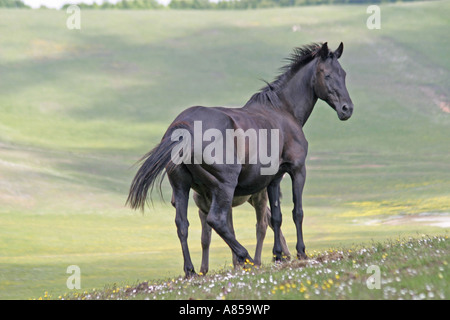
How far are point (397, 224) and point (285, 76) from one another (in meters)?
20.5

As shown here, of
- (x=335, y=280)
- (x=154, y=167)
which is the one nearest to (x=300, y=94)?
(x=154, y=167)

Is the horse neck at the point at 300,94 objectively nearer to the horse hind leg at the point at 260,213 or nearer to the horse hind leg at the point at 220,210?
the horse hind leg at the point at 260,213

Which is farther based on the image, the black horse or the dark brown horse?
the dark brown horse

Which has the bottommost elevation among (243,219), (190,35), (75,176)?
(243,219)

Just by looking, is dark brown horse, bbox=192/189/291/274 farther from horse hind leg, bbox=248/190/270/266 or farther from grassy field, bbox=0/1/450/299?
grassy field, bbox=0/1/450/299

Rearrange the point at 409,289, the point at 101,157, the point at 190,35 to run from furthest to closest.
A: the point at 190,35 → the point at 101,157 → the point at 409,289

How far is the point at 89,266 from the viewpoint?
23969 millimetres

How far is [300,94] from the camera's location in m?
13.7

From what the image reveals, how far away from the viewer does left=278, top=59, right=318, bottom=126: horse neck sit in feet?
44.7

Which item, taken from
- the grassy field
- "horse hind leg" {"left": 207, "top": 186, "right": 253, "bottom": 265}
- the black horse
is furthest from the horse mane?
the grassy field

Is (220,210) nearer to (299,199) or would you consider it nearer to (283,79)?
(299,199)

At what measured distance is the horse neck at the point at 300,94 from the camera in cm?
1363

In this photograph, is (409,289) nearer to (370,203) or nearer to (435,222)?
(435,222)

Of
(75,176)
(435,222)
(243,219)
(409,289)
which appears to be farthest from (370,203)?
(409,289)
